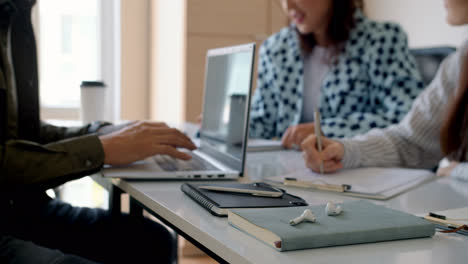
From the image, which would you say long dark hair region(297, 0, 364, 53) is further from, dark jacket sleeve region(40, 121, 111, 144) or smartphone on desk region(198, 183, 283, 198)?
smartphone on desk region(198, 183, 283, 198)

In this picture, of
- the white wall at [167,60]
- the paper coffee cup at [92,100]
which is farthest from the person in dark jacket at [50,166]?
the white wall at [167,60]

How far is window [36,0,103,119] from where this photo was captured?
10.5ft

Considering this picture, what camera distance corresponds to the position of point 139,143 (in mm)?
1010

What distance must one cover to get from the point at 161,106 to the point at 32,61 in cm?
227

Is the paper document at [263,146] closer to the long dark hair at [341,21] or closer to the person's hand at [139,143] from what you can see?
the person's hand at [139,143]

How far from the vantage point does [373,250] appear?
0.54m

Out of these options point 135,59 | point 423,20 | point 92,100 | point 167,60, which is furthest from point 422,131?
point 135,59

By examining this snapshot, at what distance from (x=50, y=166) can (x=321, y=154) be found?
0.57 metres

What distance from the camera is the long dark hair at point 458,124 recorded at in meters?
1.22

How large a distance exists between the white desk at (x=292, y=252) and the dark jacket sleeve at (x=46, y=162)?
0.12 m

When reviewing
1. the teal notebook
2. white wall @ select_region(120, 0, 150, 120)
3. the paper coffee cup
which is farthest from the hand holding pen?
white wall @ select_region(120, 0, 150, 120)

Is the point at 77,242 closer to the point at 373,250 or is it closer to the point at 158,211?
the point at 158,211

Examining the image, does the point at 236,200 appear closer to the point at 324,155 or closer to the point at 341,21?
the point at 324,155

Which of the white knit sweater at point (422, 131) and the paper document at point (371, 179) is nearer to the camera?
the paper document at point (371, 179)
